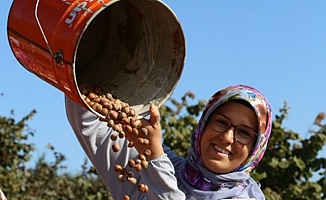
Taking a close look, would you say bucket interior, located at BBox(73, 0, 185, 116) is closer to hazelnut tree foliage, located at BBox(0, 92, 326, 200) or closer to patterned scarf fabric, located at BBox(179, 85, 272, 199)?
patterned scarf fabric, located at BBox(179, 85, 272, 199)

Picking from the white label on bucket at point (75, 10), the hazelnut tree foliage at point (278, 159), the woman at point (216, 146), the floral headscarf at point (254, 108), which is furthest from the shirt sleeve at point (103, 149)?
the hazelnut tree foliage at point (278, 159)

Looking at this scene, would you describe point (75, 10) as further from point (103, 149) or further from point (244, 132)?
point (244, 132)

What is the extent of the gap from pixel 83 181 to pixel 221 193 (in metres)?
4.77

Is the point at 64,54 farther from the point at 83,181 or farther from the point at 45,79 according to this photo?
the point at 83,181

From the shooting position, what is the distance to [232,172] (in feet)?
11.4

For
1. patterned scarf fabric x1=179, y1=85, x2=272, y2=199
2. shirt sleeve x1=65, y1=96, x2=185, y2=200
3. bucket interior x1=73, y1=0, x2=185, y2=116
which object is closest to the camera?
bucket interior x1=73, y1=0, x2=185, y2=116

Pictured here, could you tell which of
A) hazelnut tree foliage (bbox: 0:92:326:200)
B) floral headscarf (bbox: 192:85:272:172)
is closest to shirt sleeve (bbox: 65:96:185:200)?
floral headscarf (bbox: 192:85:272:172)

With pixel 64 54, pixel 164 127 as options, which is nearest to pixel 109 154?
pixel 64 54

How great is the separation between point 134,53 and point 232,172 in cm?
57

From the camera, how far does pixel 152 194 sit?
3.05 m

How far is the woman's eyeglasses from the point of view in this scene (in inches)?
133

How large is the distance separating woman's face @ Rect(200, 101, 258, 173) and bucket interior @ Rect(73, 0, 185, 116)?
32 cm

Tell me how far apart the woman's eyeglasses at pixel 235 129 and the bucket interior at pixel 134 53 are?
0.33 meters

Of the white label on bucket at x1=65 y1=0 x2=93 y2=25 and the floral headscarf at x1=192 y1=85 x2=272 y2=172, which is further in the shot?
the floral headscarf at x1=192 y1=85 x2=272 y2=172
